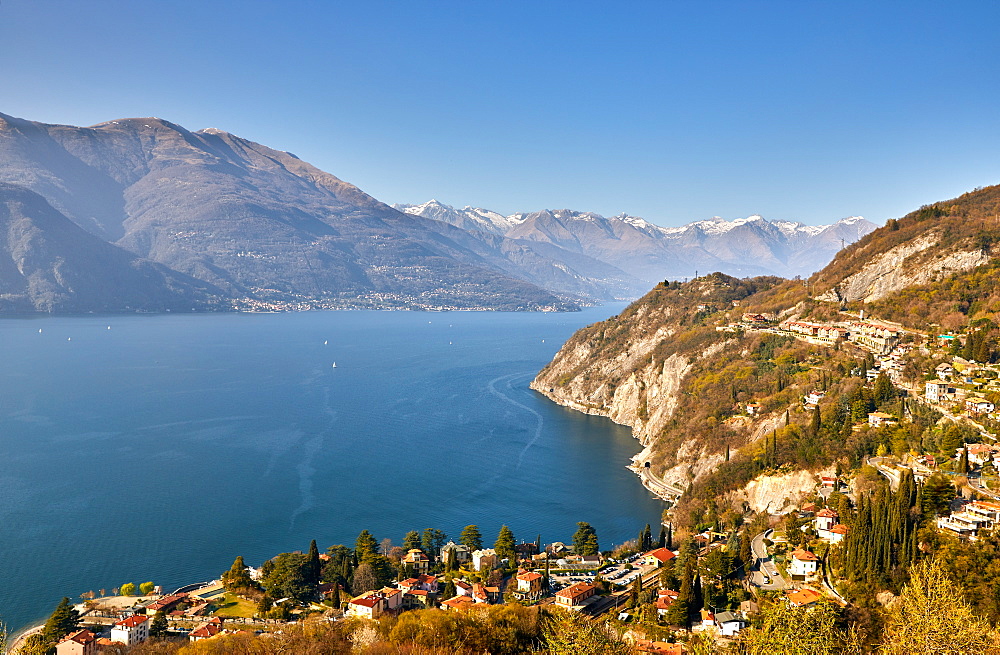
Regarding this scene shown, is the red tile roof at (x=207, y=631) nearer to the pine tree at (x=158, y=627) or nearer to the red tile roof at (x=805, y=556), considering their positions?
the pine tree at (x=158, y=627)

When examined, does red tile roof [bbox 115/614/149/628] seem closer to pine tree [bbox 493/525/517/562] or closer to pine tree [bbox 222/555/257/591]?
pine tree [bbox 222/555/257/591]

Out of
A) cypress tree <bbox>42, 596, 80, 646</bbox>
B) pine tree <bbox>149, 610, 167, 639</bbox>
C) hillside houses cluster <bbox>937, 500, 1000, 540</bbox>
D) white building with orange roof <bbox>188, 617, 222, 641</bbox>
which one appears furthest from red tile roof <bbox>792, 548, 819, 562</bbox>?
cypress tree <bbox>42, 596, 80, 646</bbox>

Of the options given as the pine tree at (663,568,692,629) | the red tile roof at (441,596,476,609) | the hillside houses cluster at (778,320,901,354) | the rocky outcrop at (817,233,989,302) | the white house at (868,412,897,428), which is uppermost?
the rocky outcrop at (817,233,989,302)

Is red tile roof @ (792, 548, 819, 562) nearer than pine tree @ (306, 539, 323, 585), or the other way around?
red tile roof @ (792, 548, 819, 562)

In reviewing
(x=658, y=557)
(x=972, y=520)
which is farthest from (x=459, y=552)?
(x=972, y=520)

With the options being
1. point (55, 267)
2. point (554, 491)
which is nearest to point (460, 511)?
point (554, 491)
